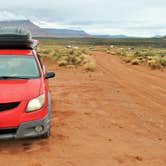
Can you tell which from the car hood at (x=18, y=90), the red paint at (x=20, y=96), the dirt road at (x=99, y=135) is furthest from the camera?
the car hood at (x=18, y=90)

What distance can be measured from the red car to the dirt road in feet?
1.34

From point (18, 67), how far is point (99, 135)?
2144mm

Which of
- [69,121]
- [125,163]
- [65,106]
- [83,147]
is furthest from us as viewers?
[65,106]

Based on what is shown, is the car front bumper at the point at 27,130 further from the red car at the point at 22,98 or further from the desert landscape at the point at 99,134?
the desert landscape at the point at 99,134

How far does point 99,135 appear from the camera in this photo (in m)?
7.93

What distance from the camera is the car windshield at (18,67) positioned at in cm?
776

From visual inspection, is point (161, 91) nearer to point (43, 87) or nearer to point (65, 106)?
point (65, 106)

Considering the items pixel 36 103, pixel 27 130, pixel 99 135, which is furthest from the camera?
pixel 99 135

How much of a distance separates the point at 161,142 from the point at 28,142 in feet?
8.30

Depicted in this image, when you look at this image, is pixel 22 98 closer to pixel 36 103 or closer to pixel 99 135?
pixel 36 103

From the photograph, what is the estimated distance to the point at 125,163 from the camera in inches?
247

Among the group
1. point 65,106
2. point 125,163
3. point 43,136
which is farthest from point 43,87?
point 65,106

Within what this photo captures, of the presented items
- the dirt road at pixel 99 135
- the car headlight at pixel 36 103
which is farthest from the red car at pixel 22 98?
the dirt road at pixel 99 135

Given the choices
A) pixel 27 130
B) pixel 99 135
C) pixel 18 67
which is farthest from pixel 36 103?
pixel 99 135
